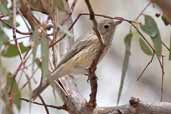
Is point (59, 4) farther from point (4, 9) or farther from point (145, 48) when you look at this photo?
point (145, 48)

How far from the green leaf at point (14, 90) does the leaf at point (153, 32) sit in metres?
0.39

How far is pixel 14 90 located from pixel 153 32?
424 millimetres

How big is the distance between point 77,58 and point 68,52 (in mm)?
57

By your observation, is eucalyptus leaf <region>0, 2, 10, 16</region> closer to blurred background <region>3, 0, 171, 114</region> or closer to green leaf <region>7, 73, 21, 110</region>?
green leaf <region>7, 73, 21, 110</region>

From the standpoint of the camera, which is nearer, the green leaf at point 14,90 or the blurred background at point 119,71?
the green leaf at point 14,90

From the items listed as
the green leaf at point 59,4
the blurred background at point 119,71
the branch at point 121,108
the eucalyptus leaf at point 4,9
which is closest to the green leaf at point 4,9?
the eucalyptus leaf at point 4,9

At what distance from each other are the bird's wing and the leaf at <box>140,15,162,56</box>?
361mm

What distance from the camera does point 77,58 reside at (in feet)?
5.92

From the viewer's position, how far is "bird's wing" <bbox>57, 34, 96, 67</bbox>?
1.74 metres

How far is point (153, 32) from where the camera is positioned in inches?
54.5

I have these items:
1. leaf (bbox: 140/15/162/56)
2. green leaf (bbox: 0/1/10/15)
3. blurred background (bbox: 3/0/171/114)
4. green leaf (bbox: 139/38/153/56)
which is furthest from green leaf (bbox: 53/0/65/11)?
blurred background (bbox: 3/0/171/114)

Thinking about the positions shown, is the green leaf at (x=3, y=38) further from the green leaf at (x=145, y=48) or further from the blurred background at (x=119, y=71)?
the blurred background at (x=119, y=71)

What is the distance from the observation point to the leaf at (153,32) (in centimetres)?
136

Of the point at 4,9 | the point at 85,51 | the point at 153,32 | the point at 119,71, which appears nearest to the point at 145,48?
the point at 153,32
